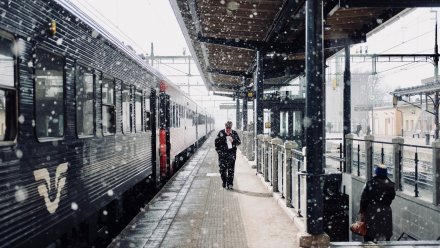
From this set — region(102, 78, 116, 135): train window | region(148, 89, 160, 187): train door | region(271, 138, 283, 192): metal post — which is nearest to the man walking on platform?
region(271, 138, 283, 192): metal post

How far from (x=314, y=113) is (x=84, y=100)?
3.07 meters

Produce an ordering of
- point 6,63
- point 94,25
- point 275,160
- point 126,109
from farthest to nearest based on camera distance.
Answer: point 275,160 → point 126,109 → point 94,25 → point 6,63

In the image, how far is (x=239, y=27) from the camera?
12.4 m

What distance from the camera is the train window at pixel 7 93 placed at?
12.4 feet

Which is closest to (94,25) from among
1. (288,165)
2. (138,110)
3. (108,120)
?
(108,120)

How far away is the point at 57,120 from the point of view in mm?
5016

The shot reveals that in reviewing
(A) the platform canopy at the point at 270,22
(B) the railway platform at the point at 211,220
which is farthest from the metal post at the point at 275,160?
(A) the platform canopy at the point at 270,22

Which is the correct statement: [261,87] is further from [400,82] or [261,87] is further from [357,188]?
[400,82]

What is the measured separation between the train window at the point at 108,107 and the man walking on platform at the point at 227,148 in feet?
12.1

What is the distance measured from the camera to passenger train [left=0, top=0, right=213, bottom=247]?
3924 mm

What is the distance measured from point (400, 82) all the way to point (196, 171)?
3649 inches

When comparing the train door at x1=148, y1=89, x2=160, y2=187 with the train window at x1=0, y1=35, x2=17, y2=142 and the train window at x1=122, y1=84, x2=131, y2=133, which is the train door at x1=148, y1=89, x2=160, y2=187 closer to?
the train window at x1=122, y1=84, x2=131, y2=133

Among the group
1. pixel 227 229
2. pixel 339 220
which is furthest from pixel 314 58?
pixel 339 220

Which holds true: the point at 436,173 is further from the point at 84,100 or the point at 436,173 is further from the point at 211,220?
the point at 84,100
